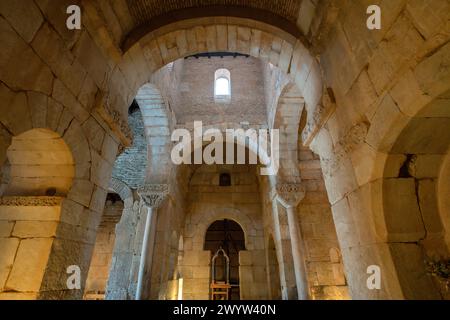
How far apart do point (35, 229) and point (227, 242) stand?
1139 centimetres

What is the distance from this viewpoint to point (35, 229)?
2088 millimetres

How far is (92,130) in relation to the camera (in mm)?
2559

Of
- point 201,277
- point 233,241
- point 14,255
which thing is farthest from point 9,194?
point 233,241

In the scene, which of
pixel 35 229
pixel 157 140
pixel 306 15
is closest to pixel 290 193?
pixel 157 140

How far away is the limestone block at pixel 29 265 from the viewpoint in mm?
1927

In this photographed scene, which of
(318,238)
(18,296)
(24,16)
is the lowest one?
(18,296)

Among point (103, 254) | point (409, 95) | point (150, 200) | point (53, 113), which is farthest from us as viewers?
point (103, 254)

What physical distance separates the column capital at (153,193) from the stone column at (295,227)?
326 cm

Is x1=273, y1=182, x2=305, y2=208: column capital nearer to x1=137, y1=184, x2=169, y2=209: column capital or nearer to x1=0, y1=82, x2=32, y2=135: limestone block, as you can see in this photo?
x1=137, y1=184, x2=169, y2=209: column capital

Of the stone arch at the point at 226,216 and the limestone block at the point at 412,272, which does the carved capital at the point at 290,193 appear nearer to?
the stone arch at the point at 226,216

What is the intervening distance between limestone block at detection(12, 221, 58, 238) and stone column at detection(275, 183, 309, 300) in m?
5.39

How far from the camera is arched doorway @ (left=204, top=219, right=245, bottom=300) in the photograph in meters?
12.3

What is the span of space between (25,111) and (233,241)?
12161mm

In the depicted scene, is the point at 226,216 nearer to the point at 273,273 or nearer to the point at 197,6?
the point at 273,273
